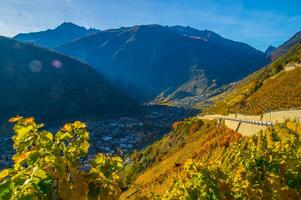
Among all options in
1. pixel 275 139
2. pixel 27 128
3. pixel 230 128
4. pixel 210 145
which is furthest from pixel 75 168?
pixel 230 128

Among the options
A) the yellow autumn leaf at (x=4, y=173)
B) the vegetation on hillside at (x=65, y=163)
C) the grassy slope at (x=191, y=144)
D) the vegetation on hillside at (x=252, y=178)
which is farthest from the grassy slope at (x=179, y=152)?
the yellow autumn leaf at (x=4, y=173)

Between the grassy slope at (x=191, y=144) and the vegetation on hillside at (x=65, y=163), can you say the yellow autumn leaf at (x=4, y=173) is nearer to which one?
the vegetation on hillside at (x=65, y=163)

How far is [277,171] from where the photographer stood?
14.2 m

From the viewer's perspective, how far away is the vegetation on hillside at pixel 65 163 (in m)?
6.91

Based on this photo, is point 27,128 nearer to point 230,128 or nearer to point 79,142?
point 79,142

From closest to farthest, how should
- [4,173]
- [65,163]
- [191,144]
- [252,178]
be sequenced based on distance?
[4,173], [65,163], [252,178], [191,144]

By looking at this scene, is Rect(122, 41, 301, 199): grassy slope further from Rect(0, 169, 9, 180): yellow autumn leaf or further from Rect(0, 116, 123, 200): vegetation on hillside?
Rect(0, 169, 9, 180): yellow autumn leaf

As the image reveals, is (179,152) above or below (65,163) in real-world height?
below

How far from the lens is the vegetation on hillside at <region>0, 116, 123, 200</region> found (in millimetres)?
6914

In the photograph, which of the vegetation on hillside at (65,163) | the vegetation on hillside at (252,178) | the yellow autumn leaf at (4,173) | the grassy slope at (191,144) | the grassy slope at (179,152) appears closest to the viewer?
the yellow autumn leaf at (4,173)

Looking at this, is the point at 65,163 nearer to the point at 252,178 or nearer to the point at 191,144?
the point at 252,178

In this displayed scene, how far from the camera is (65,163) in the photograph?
24.4ft

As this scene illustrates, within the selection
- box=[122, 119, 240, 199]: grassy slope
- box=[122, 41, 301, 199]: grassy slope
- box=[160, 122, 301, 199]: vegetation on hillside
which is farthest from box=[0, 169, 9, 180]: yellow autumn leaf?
box=[122, 41, 301, 199]: grassy slope

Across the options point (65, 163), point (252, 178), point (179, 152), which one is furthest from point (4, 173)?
point (179, 152)
